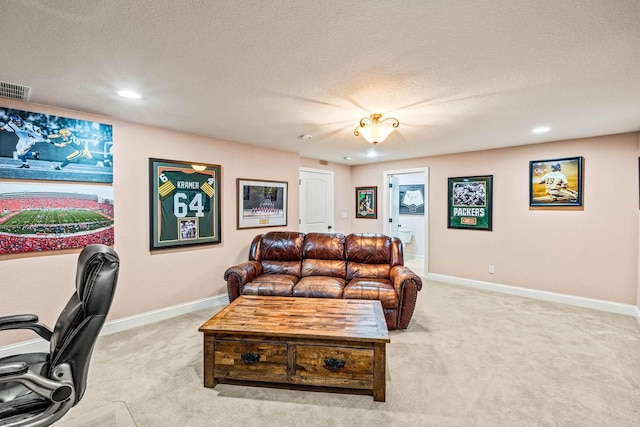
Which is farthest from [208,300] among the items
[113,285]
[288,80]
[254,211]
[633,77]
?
[633,77]

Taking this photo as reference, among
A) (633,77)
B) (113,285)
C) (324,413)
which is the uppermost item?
(633,77)

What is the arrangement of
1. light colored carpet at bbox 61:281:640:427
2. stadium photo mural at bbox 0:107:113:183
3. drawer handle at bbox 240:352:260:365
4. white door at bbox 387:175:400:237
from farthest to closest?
white door at bbox 387:175:400:237, stadium photo mural at bbox 0:107:113:183, drawer handle at bbox 240:352:260:365, light colored carpet at bbox 61:281:640:427

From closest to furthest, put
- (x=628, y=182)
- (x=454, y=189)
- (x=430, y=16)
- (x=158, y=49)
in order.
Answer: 1. (x=430, y=16)
2. (x=158, y=49)
3. (x=628, y=182)
4. (x=454, y=189)

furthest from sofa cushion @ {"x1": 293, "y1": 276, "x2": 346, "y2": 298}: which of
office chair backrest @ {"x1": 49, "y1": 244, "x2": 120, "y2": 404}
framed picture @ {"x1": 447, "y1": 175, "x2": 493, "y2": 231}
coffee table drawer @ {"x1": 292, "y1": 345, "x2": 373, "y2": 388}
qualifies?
framed picture @ {"x1": 447, "y1": 175, "x2": 493, "y2": 231}

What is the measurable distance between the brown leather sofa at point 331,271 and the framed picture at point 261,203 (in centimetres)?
42

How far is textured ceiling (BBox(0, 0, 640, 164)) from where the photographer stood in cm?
142

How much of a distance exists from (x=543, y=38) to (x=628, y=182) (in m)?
3.32

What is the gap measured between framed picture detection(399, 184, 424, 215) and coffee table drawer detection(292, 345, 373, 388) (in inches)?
220

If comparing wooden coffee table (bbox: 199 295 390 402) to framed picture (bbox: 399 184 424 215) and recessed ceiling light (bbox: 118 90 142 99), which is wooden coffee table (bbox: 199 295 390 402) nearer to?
recessed ceiling light (bbox: 118 90 142 99)

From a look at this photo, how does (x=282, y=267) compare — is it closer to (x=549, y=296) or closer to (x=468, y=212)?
(x=468, y=212)

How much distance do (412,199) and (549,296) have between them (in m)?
3.60

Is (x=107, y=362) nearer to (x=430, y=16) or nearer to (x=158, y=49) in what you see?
(x=158, y=49)

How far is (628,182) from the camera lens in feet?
11.9

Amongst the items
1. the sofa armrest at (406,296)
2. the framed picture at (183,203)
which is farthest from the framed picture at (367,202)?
the framed picture at (183,203)
